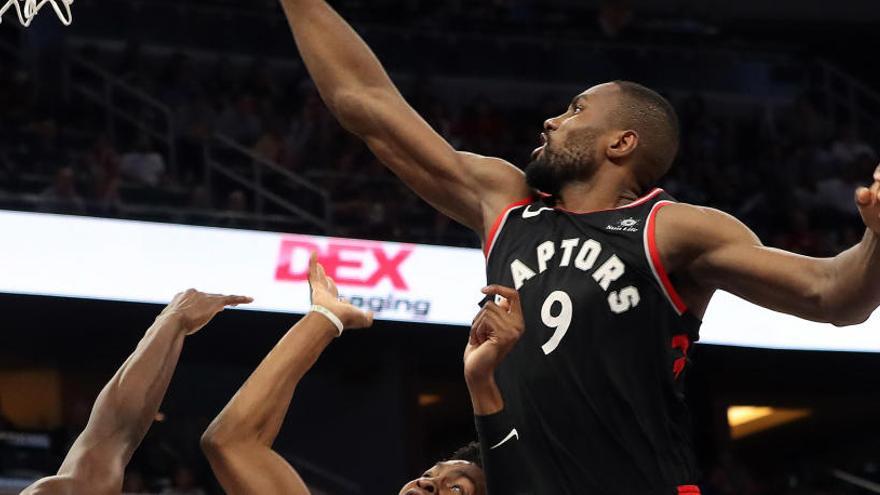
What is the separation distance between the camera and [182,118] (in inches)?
529

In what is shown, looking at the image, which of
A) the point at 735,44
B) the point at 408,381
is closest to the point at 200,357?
the point at 408,381

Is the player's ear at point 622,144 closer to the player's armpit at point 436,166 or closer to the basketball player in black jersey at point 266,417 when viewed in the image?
the player's armpit at point 436,166

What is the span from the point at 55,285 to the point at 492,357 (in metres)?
8.55

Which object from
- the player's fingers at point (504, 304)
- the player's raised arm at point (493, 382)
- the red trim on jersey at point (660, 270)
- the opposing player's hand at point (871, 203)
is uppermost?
the opposing player's hand at point (871, 203)

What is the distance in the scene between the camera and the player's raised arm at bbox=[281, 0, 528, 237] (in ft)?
11.6

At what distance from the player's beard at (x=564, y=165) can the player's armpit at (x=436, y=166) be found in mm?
91

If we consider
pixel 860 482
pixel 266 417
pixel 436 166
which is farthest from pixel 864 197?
pixel 860 482

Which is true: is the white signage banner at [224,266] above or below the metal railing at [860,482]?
above

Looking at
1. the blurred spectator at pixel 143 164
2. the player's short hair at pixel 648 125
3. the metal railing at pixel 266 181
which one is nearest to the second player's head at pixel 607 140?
the player's short hair at pixel 648 125

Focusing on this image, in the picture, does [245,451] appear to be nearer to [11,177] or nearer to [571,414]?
[571,414]

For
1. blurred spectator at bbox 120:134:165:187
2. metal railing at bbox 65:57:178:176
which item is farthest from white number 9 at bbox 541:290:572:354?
metal railing at bbox 65:57:178:176

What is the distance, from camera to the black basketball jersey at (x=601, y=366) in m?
3.12

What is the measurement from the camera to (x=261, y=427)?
11.2ft

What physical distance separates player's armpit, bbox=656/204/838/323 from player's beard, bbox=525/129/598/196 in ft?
0.85
